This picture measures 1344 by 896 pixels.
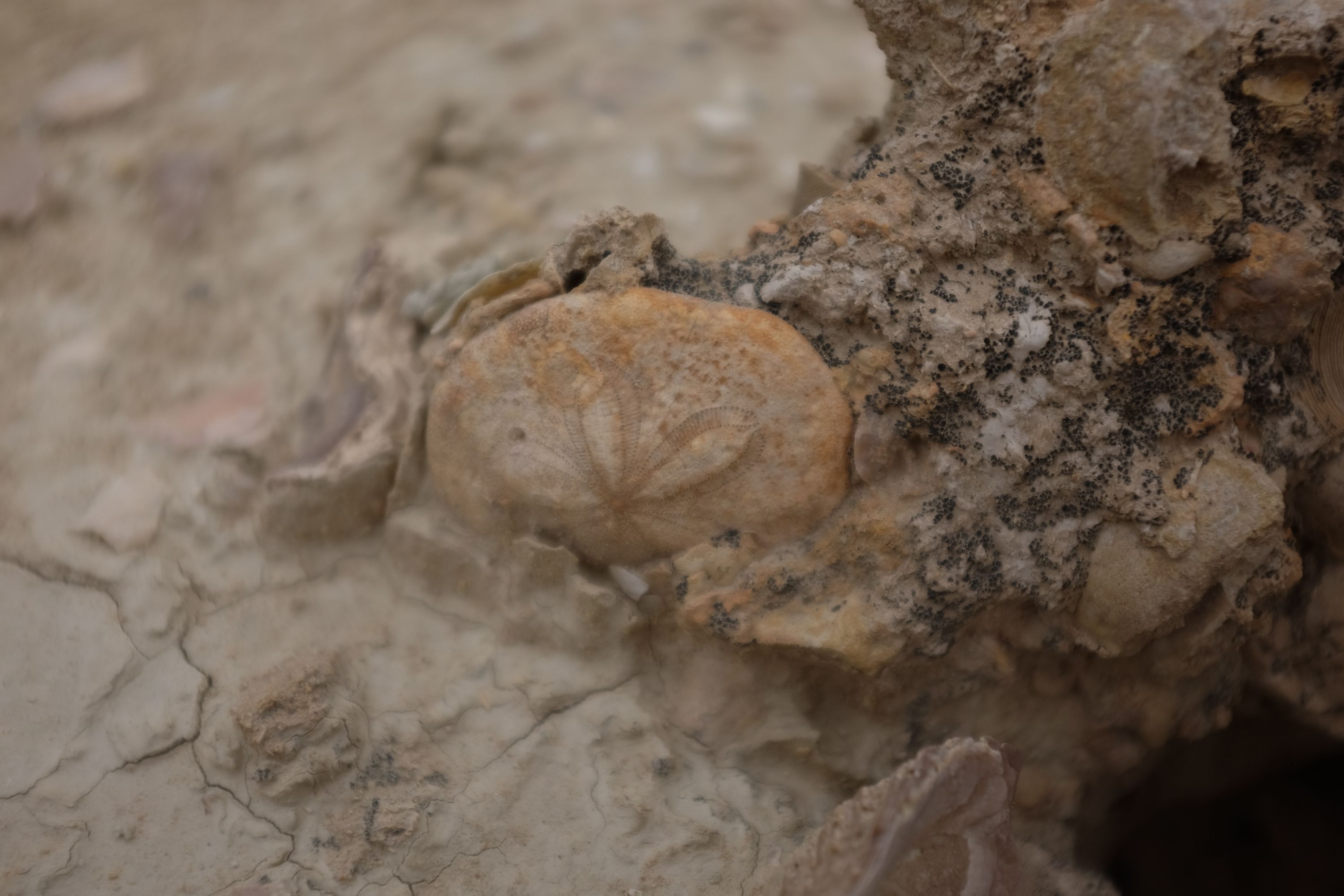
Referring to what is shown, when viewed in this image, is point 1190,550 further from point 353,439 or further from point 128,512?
point 128,512

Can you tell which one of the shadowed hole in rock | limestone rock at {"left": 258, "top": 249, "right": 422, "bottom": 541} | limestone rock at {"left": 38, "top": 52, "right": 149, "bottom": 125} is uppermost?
limestone rock at {"left": 38, "top": 52, "right": 149, "bottom": 125}

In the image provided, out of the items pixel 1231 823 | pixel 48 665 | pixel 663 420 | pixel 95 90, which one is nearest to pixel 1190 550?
pixel 663 420

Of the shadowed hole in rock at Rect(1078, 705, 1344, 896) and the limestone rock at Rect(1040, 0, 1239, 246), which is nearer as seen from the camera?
the limestone rock at Rect(1040, 0, 1239, 246)

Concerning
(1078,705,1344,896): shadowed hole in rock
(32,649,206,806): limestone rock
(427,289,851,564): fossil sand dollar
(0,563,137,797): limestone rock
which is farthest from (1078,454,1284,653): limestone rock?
(0,563,137,797): limestone rock

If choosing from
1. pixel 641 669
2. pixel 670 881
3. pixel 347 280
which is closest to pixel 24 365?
pixel 347 280

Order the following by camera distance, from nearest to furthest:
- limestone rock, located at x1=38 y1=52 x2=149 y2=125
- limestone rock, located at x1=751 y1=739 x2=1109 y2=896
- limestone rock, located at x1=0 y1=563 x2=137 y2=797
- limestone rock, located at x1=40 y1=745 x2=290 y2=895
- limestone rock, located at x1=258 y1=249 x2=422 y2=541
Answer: limestone rock, located at x1=751 y1=739 x2=1109 y2=896
limestone rock, located at x1=40 y1=745 x2=290 y2=895
limestone rock, located at x1=0 y1=563 x2=137 y2=797
limestone rock, located at x1=258 y1=249 x2=422 y2=541
limestone rock, located at x1=38 y1=52 x2=149 y2=125

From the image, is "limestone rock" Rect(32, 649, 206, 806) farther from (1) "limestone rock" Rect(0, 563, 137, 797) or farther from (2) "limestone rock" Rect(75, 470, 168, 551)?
(2) "limestone rock" Rect(75, 470, 168, 551)

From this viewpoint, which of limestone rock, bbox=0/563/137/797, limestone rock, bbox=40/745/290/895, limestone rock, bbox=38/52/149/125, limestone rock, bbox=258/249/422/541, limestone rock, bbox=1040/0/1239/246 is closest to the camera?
limestone rock, bbox=1040/0/1239/246
